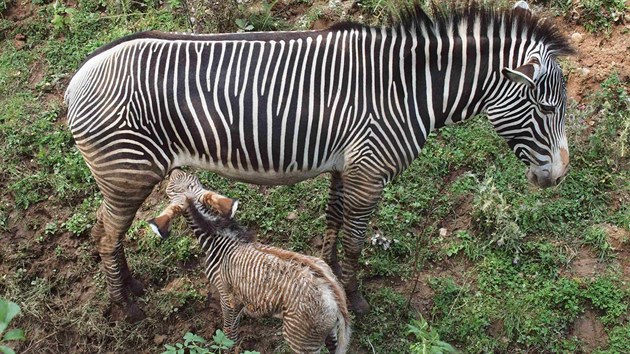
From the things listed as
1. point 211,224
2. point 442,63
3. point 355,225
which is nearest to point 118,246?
point 211,224

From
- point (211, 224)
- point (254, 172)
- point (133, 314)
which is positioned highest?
point (254, 172)

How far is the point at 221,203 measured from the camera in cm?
571

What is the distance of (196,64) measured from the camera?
568cm

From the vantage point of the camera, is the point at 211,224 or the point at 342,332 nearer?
the point at 342,332

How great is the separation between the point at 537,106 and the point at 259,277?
2747 millimetres

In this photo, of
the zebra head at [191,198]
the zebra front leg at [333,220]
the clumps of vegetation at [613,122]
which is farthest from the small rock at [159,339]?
the clumps of vegetation at [613,122]

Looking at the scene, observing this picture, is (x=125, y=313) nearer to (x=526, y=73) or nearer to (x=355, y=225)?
(x=355, y=225)

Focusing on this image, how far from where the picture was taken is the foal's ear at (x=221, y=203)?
18.6ft

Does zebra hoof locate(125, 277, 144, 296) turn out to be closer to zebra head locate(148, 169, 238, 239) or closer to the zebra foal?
the zebra foal

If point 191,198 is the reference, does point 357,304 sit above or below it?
below

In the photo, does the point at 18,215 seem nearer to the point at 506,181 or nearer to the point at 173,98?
the point at 173,98

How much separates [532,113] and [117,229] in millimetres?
3828

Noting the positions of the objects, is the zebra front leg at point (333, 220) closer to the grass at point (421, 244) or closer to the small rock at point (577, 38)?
the grass at point (421, 244)

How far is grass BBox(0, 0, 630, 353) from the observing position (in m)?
6.54
